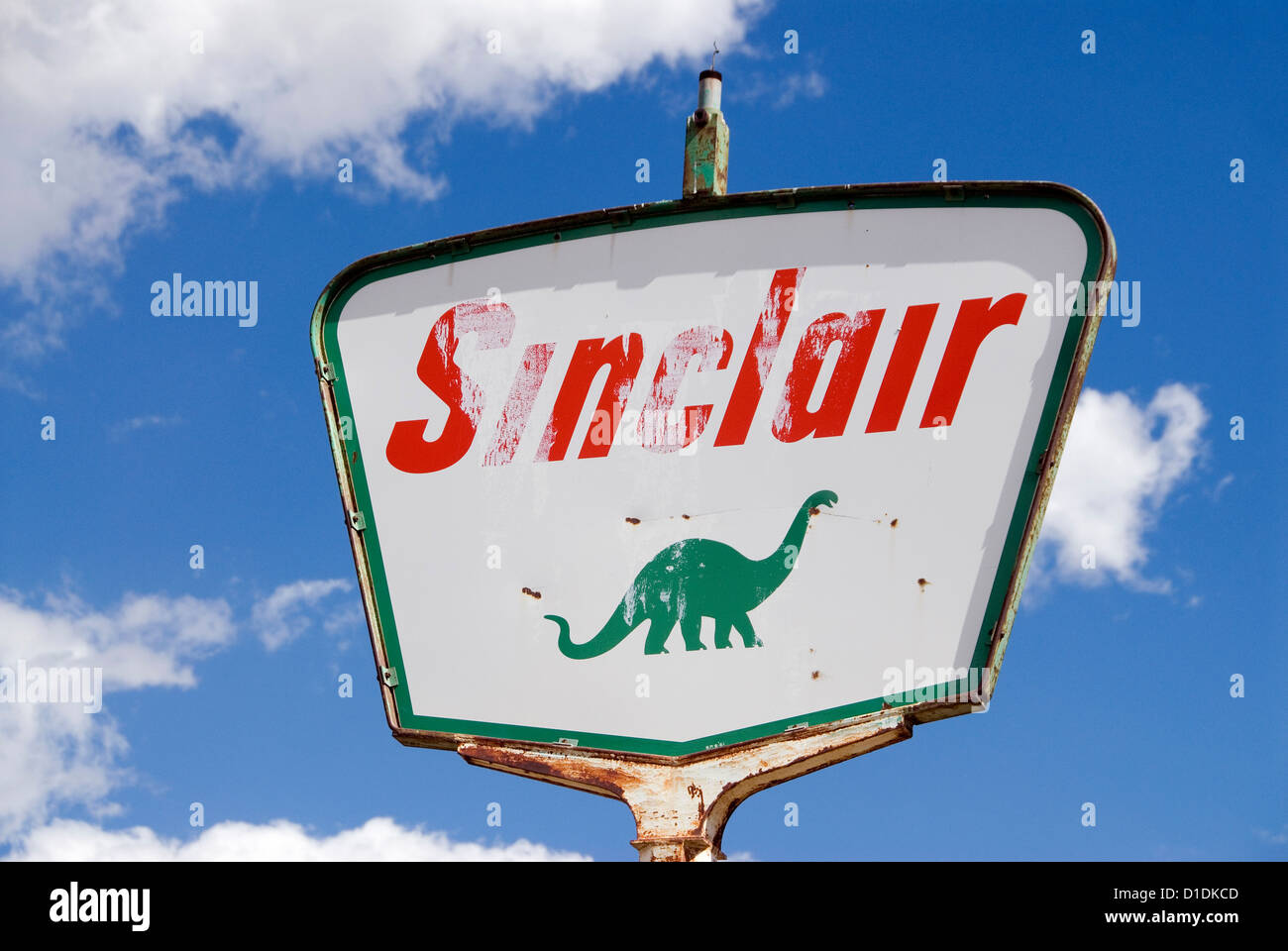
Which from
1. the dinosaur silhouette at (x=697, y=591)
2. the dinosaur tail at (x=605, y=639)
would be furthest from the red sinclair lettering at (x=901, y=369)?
the dinosaur tail at (x=605, y=639)

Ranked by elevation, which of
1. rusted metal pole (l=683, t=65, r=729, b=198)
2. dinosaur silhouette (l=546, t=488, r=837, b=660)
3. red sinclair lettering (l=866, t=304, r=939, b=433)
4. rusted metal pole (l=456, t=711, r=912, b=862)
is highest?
rusted metal pole (l=683, t=65, r=729, b=198)

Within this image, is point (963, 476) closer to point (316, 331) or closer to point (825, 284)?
point (825, 284)

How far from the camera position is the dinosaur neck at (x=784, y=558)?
7.11 m

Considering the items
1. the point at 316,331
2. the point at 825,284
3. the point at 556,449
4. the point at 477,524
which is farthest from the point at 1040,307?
the point at 316,331

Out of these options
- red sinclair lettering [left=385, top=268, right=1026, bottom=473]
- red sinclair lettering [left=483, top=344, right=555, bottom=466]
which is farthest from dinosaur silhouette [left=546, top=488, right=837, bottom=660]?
red sinclair lettering [left=483, top=344, right=555, bottom=466]

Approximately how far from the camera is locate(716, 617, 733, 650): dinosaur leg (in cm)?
713

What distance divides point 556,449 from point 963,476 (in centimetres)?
198

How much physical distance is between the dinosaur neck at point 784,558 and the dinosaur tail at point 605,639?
66 cm

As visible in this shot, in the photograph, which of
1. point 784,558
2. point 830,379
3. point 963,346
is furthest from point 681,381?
point 963,346

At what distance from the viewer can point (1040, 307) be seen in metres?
6.86

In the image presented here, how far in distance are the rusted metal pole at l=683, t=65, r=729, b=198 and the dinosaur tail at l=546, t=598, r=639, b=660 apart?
2.03 meters

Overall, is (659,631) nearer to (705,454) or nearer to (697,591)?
(697,591)

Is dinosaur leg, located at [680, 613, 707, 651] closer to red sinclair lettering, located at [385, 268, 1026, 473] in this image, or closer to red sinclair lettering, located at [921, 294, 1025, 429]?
red sinclair lettering, located at [385, 268, 1026, 473]

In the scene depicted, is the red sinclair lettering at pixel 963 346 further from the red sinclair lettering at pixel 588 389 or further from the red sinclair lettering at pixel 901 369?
the red sinclair lettering at pixel 588 389
